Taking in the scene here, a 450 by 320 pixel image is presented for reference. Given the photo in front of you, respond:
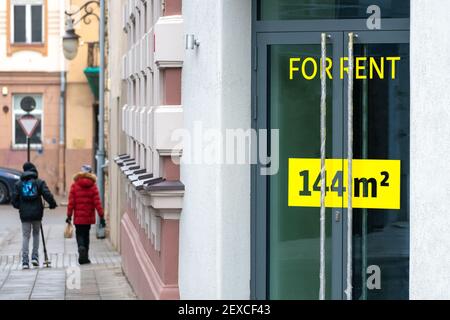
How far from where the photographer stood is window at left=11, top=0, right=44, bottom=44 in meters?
41.5

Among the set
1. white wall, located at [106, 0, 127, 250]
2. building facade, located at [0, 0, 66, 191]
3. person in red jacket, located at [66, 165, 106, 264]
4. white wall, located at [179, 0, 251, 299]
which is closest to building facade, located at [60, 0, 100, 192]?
building facade, located at [0, 0, 66, 191]

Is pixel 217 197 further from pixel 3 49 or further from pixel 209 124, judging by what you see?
pixel 3 49

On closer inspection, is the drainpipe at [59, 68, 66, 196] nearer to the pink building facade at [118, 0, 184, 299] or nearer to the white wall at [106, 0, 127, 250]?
the white wall at [106, 0, 127, 250]

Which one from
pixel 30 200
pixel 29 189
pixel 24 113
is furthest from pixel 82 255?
pixel 24 113

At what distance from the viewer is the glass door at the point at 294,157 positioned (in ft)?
29.0

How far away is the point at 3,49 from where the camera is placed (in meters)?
41.3

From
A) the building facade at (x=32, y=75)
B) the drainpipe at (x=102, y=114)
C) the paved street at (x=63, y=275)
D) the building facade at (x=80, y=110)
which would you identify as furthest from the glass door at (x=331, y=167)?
the building facade at (x=32, y=75)

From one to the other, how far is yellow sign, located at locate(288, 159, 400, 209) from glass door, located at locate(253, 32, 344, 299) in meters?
0.02

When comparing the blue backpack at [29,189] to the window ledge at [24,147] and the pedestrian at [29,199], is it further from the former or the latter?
the window ledge at [24,147]

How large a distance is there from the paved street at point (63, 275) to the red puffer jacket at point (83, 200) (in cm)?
77

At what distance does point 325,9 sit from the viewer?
890 centimetres

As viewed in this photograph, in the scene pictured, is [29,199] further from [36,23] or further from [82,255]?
[36,23]
